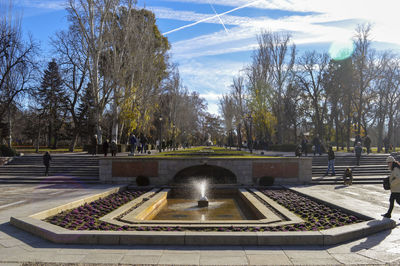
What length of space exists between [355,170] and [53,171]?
20.1 m

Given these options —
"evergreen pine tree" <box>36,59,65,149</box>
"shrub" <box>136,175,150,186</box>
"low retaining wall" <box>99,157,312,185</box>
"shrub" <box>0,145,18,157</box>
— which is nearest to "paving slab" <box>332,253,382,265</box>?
"low retaining wall" <box>99,157,312,185</box>

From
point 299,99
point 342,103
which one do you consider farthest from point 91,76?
point 342,103

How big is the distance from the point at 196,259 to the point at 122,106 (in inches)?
1027

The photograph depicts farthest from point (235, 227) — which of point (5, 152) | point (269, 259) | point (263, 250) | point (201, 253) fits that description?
point (5, 152)

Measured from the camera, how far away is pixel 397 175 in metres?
7.62

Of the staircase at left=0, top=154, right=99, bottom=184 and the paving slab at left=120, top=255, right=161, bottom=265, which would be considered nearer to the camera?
the paving slab at left=120, top=255, right=161, bottom=265

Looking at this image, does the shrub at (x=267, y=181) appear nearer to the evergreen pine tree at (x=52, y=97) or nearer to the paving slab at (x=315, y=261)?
the paving slab at (x=315, y=261)

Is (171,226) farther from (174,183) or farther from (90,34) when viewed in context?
(90,34)

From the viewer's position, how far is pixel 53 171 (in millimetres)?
19484

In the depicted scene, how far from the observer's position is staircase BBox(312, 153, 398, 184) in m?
16.5

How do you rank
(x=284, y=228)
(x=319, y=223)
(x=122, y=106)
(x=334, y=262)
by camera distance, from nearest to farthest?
(x=334, y=262), (x=284, y=228), (x=319, y=223), (x=122, y=106)

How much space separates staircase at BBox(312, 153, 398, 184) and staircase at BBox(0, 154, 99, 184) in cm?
1356

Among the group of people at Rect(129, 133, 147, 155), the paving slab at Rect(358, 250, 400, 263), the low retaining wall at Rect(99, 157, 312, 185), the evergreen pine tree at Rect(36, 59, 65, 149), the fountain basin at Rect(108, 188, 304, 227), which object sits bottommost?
the fountain basin at Rect(108, 188, 304, 227)

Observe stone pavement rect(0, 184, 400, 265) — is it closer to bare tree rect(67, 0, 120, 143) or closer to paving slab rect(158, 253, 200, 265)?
paving slab rect(158, 253, 200, 265)
